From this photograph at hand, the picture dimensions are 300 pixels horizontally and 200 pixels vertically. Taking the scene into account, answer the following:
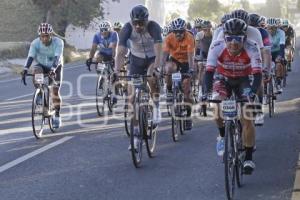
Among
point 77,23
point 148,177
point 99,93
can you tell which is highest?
point 77,23

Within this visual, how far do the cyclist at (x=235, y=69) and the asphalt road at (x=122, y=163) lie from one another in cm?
59

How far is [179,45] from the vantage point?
1212cm

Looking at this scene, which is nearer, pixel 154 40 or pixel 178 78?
pixel 154 40

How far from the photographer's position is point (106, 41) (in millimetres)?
14500

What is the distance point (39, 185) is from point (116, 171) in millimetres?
1132

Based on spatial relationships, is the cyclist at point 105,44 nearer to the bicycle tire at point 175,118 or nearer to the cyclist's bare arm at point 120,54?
the bicycle tire at point 175,118

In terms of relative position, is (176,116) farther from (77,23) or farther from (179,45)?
(77,23)

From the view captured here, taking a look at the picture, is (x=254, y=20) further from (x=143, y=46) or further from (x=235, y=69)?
(x=235, y=69)

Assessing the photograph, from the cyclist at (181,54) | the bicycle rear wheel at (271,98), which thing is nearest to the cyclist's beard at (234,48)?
the cyclist at (181,54)

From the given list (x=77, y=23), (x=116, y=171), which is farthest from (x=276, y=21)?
(x=77, y=23)

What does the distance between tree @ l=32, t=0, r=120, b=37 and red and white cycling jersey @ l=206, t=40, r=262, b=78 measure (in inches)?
1396

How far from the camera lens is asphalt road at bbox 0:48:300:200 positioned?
726cm

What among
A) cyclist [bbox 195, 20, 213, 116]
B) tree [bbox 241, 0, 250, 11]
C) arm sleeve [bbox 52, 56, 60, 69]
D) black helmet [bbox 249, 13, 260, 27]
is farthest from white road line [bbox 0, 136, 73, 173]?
tree [bbox 241, 0, 250, 11]

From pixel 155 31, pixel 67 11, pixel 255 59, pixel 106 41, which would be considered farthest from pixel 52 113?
pixel 67 11
